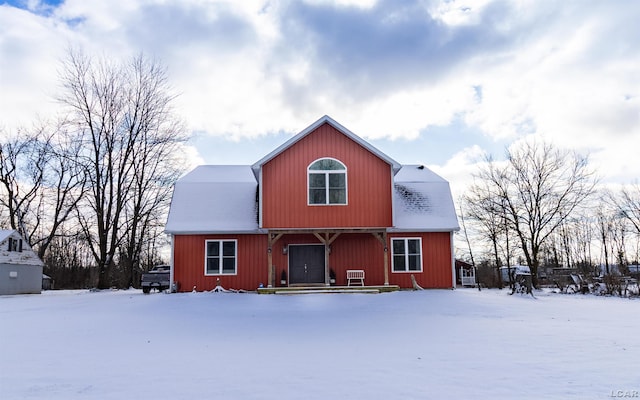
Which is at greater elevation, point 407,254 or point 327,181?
point 327,181

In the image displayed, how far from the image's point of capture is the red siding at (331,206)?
18.2 metres

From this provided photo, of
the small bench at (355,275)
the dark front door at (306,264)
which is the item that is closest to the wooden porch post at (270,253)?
the dark front door at (306,264)

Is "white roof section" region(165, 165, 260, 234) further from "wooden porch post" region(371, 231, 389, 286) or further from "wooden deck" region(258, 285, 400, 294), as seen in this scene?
"wooden porch post" region(371, 231, 389, 286)

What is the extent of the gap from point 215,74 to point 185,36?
5.43ft

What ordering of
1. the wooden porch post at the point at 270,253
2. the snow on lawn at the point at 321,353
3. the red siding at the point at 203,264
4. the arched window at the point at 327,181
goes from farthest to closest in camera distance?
the red siding at the point at 203,264
the arched window at the point at 327,181
the wooden porch post at the point at 270,253
the snow on lawn at the point at 321,353

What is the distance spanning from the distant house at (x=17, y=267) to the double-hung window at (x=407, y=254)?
59.1 ft

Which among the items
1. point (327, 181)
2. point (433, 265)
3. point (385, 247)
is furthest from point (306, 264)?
point (433, 265)

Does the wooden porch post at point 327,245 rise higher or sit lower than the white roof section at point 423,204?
lower

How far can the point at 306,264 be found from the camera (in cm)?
1966

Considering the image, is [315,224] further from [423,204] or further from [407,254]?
[423,204]

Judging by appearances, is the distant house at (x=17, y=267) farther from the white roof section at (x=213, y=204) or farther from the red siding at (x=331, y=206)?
the red siding at (x=331, y=206)

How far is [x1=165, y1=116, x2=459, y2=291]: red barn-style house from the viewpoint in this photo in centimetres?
1827

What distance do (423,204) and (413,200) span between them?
18.4 inches

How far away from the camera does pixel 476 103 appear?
1825 centimetres
